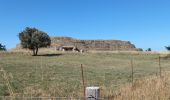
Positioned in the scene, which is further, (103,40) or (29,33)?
(103,40)

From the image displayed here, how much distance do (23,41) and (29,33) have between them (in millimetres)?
2543

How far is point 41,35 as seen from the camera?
9894cm

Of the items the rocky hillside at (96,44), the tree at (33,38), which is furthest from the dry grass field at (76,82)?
the rocky hillside at (96,44)

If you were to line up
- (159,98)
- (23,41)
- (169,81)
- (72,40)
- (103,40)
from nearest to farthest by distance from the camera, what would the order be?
(159,98) → (169,81) → (23,41) → (72,40) → (103,40)

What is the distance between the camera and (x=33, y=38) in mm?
97188

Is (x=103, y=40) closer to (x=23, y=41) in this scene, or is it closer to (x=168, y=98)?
(x=23, y=41)

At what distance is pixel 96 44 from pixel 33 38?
79904 mm

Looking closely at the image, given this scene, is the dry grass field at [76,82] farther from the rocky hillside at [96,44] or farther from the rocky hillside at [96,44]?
the rocky hillside at [96,44]

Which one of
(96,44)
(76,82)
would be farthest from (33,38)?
(96,44)

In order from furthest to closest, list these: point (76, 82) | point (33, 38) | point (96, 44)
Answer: point (96, 44) < point (33, 38) < point (76, 82)

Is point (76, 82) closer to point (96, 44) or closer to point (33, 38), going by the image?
point (33, 38)

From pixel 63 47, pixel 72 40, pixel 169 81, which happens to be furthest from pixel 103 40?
pixel 169 81

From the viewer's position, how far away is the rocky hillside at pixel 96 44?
160200 millimetres

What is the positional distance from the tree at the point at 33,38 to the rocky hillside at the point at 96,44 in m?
55.3
